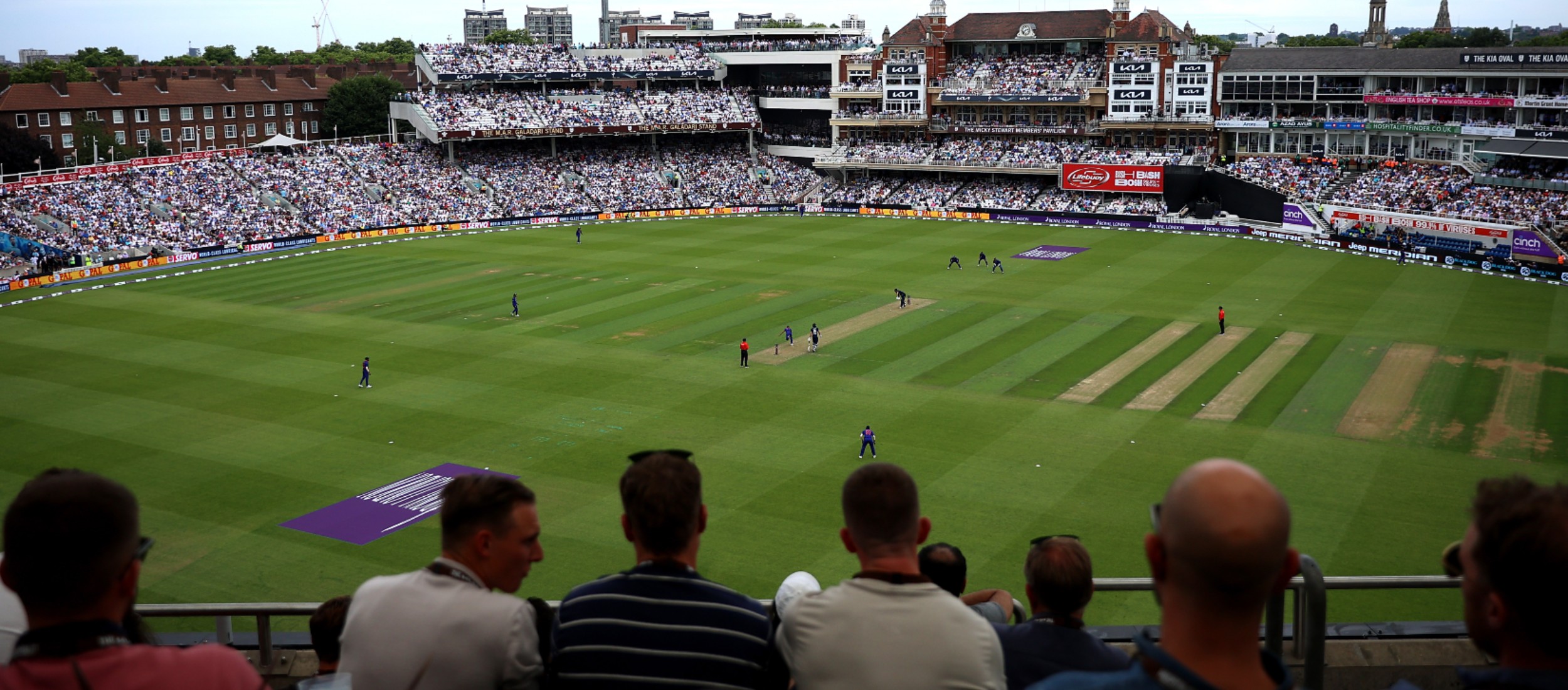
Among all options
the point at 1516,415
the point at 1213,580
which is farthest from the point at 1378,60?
the point at 1213,580

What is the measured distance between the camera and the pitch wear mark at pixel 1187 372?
3372cm

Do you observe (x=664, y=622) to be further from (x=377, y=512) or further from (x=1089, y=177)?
(x=1089, y=177)

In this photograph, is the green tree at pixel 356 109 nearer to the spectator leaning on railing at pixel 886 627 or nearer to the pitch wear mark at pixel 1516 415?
the pitch wear mark at pixel 1516 415

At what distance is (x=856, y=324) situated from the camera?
45531 mm

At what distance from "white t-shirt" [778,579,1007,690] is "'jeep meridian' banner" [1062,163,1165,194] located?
78979 millimetres

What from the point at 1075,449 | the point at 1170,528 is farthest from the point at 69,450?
the point at 1170,528

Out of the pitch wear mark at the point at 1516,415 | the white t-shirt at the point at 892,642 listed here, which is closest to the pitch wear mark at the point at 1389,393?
the pitch wear mark at the point at 1516,415

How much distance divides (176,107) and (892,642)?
112m

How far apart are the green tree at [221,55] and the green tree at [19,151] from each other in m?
79.7

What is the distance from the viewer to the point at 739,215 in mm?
84562

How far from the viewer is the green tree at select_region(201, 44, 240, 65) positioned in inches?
6289

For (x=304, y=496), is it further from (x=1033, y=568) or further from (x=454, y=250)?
(x=454, y=250)

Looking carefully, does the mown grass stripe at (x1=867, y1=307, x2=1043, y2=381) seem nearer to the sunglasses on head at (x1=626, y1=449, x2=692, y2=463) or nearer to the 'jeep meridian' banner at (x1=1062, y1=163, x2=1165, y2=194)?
the sunglasses on head at (x1=626, y1=449, x2=692, y2=463)

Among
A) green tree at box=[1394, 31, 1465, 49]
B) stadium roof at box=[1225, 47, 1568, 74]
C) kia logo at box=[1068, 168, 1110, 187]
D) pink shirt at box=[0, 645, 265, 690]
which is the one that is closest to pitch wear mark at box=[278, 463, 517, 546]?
pink shirt at box=[0, 645, 265, 690]
